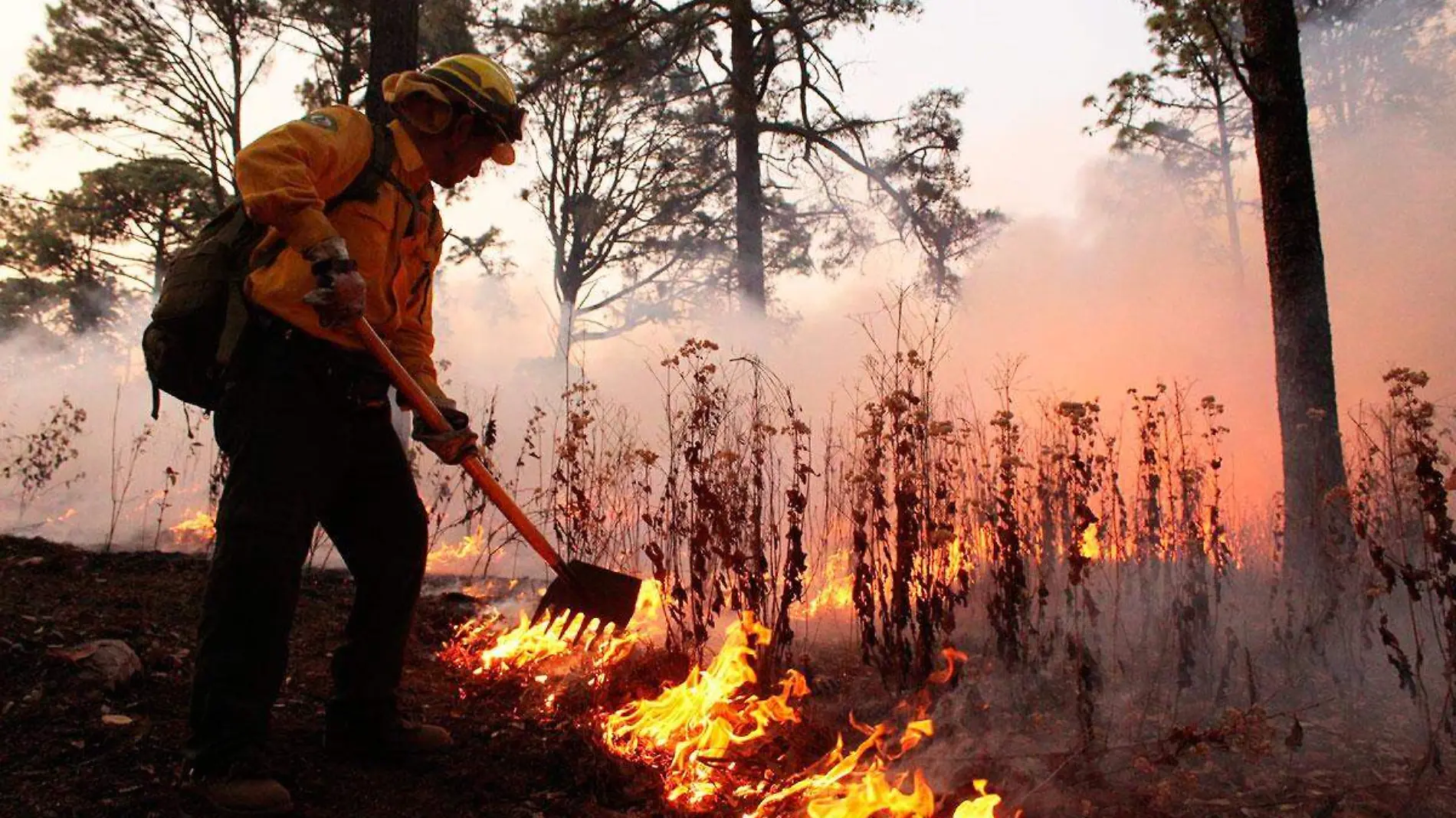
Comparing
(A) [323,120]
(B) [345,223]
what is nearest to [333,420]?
(B) [345,223]

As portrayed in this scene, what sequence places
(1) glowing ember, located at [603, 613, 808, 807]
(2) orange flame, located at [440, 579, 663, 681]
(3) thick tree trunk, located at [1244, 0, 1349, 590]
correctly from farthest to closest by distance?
1. (3) thick tree trunk, located at [1244, 0, 1349, 590]
2. (2) orange flame, located at [440, 579, 663, 681]
3. (1) glowing ember, located at [603, 613, 808, 807]

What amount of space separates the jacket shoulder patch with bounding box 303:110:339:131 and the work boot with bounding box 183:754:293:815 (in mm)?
1670

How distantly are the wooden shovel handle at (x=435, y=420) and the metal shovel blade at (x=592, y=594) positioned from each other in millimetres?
53

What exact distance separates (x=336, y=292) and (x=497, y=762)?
63.5 inches

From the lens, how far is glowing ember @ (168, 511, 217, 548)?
26.7ft

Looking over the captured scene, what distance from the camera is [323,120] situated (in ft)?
7.56

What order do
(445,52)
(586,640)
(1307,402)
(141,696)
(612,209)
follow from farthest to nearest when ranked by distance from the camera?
(612,209), (445,52), (1307,402), (586,640), (141,696)

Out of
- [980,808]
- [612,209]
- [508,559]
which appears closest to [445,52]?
[612,209]

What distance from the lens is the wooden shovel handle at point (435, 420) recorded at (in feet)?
7.59

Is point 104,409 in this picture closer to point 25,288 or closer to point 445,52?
point 25,288

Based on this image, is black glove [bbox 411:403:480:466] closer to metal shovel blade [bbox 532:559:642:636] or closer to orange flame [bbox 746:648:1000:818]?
metal shovel blade [bbox 532:559:642:636]

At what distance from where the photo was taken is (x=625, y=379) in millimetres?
15344

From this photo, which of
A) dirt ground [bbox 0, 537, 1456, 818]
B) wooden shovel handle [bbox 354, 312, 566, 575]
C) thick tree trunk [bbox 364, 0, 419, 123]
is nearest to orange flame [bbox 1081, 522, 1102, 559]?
dirt ground [bbox 0, 537, 1456, 818]

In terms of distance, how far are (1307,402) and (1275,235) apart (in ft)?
3.33
